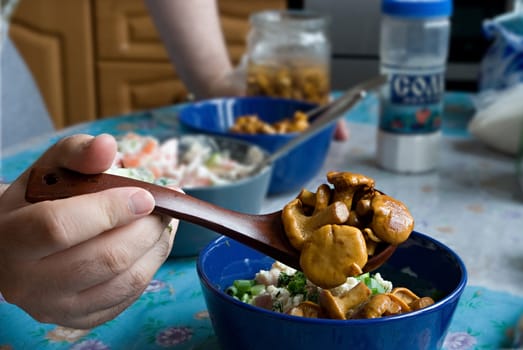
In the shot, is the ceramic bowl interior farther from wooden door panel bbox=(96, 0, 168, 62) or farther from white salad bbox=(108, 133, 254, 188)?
wooden door panel bbox=(96, 0, 168, 62)

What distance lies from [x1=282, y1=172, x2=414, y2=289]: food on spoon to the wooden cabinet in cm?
203

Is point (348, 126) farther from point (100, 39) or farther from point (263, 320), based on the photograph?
point (100, 39)

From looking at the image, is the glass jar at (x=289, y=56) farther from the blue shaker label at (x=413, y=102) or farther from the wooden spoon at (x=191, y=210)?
the wooden spoon at (x=191, y=210)

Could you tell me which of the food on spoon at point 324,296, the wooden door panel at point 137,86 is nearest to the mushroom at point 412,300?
the food on spoon at point 324,296

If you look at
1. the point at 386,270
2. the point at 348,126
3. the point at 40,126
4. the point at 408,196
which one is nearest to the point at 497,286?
the point at 386,270

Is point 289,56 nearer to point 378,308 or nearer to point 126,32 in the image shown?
point 378,308

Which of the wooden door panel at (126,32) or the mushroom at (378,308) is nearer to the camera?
the mushroom at (378,308)

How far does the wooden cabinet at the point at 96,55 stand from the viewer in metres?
2.70

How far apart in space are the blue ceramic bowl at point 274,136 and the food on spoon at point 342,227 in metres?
0.43

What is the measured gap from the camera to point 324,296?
1.96ft

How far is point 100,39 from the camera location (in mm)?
2738

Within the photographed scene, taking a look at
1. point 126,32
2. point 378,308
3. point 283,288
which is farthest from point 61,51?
point 378,308

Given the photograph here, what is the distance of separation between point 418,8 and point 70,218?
2.57 feet

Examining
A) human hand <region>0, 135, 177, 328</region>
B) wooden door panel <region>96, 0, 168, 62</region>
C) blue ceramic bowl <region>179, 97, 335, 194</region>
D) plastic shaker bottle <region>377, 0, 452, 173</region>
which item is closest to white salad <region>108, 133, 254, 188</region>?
blue ceramic bowl <region>179, 97, 335, 194</region>
